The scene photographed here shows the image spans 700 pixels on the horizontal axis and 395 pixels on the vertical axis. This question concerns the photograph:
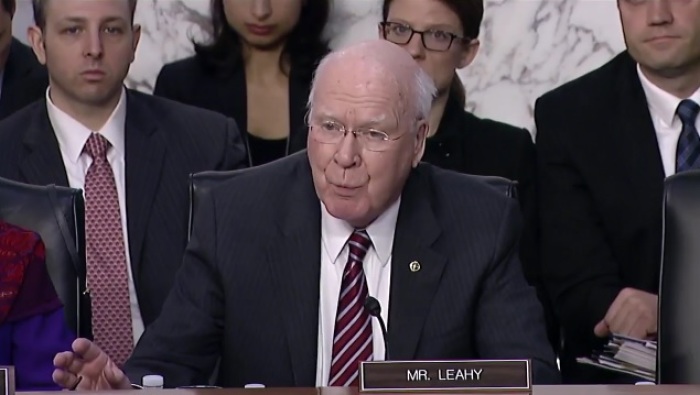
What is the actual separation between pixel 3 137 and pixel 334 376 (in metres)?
1.33

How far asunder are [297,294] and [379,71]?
47 cm

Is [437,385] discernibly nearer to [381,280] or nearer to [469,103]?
[381,280]

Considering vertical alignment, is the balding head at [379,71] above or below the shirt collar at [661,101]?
below

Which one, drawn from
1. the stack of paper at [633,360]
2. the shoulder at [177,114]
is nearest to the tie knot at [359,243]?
the stack of paper at [633,360]

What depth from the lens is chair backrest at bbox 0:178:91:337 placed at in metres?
3.15

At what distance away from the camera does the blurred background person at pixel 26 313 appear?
10.0ft

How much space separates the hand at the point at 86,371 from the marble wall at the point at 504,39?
2185 millimetres

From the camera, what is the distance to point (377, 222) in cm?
317

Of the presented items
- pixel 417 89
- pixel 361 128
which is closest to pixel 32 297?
pixel 361 128

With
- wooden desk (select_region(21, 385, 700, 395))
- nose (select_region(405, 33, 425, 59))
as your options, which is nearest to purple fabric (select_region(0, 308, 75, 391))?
wooden desk (select_region(21, 385, 700, 395))

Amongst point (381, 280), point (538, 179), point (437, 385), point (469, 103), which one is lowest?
point (437, 385)

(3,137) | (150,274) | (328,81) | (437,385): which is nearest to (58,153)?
(3,137)

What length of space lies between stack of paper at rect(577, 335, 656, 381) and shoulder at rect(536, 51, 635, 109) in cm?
90

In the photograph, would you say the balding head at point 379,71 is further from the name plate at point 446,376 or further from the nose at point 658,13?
the nose at point 658,13
